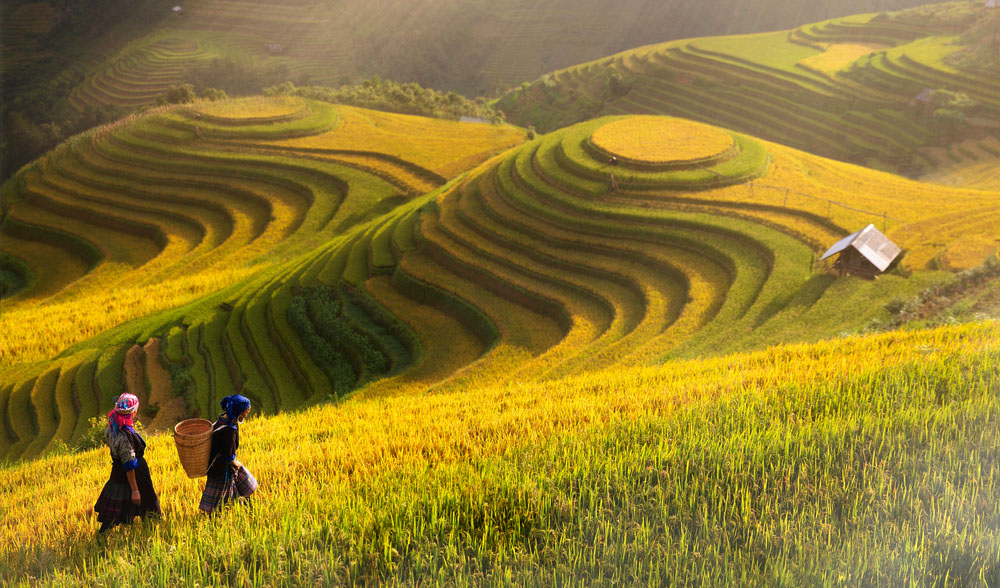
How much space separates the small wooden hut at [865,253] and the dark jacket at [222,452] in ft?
69.6

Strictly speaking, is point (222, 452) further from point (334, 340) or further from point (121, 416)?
point (334, 340)

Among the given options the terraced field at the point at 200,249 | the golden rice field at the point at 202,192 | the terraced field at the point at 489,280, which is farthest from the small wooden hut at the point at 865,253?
the golden rice field at the point at 202,192

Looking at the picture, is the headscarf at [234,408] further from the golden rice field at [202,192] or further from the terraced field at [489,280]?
the golden rice field at [202,192]

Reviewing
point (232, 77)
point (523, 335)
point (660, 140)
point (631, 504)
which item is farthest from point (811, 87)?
point (232, 77)

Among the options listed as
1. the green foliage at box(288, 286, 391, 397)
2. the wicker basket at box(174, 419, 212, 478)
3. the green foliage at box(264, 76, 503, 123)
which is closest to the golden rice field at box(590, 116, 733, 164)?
the green foliage at box(288, 286, 391, 397)

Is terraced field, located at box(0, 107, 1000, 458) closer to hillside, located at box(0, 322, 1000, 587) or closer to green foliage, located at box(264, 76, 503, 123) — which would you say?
hillside, located at box(0, 322, 1000, 587)

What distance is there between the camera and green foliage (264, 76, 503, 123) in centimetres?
7131

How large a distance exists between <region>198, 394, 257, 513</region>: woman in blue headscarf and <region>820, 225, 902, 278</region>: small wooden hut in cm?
2115

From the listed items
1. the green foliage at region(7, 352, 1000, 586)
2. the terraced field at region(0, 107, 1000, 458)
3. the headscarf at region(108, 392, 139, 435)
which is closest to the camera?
the green foliage at region(7, 352, 1000, 586)

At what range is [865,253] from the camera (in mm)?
20609

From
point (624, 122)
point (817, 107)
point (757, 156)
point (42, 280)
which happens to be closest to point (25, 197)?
point (42, 280)

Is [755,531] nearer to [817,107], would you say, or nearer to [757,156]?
[757,156]

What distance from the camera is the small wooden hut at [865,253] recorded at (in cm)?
2067

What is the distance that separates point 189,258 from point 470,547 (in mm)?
39937
